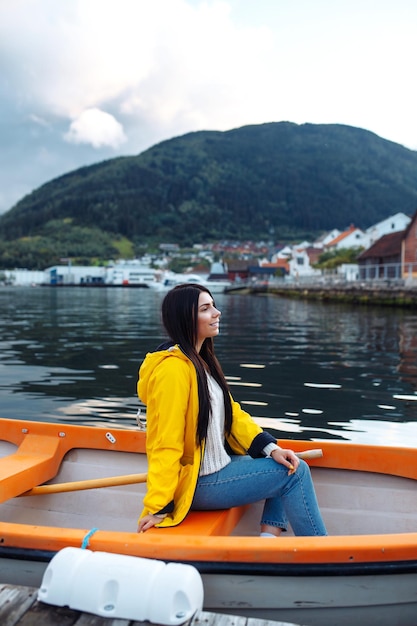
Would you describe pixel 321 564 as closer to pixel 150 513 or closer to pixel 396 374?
pixel 150 513

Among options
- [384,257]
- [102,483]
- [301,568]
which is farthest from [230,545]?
[384,257]

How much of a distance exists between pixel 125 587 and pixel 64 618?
0.30 meters

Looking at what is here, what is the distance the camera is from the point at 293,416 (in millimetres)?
8664

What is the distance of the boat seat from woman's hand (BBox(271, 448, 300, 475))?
427mm

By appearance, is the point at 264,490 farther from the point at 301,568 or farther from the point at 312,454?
the point at 301,568

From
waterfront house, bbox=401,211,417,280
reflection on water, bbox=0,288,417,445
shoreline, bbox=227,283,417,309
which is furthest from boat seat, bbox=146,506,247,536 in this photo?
waterfront house, bbox=401,211,417,280

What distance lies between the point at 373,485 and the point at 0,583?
2423 millimetres

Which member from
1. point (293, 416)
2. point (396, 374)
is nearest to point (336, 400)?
point (293, 416)

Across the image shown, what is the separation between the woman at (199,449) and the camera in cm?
308

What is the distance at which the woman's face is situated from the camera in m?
3.32

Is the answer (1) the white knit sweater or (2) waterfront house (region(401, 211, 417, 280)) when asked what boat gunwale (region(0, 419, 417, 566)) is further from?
(2) waterfront house (region(401, 211, 417, 280))

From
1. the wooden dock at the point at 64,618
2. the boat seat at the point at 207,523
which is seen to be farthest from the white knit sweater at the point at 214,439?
the wooden dock at the point at 64,618

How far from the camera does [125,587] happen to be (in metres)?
2.53

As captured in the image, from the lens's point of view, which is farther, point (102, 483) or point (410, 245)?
point (410, 245)
